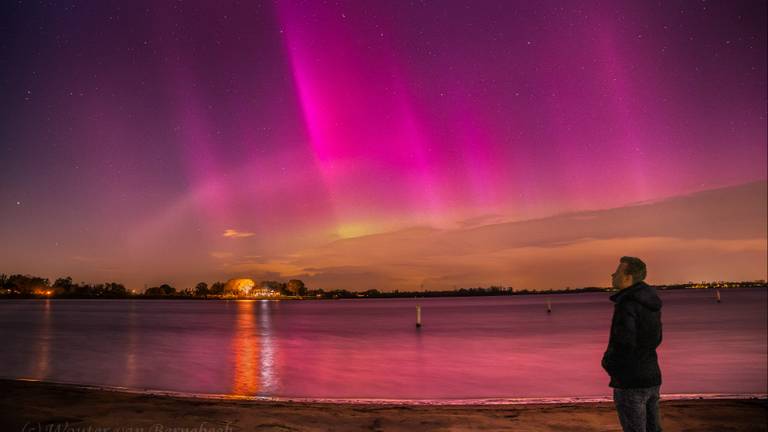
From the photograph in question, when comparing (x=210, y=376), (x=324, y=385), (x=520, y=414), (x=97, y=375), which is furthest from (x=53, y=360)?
(x=520, y=414)

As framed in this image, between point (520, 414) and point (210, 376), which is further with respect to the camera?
point (210, 376)

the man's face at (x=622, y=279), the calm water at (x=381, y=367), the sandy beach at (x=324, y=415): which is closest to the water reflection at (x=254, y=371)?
the calm water at (x=381, y=367)

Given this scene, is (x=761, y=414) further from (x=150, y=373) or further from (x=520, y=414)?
(x=150, y=373)

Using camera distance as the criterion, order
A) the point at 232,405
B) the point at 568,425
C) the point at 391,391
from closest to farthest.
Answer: the point at 568,425, the point at 232,405, the point at 391,391

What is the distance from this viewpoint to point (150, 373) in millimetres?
30234

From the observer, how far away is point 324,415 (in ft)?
36.4

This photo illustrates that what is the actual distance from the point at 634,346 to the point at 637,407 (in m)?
0.75

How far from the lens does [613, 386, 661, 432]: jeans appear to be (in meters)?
6.52

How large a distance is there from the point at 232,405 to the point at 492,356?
3087 cm

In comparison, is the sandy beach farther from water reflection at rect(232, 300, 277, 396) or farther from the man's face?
water reflection at rect(232, 300, 277, 396)

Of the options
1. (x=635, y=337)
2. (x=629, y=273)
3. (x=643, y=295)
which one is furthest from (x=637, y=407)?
(x=629, y=273)

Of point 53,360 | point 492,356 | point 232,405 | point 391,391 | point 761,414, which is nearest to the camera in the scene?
point 761,414

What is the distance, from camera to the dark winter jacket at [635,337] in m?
6.29

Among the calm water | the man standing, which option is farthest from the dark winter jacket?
the calm water
